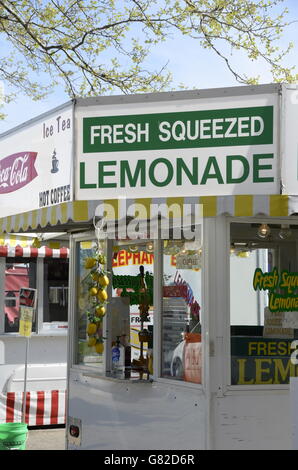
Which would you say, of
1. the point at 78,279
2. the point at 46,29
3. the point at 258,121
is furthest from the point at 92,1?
the point at 258,121

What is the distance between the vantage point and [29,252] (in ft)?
33.2

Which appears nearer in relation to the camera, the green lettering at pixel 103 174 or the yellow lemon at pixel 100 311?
the green lettering at pixel 103 174

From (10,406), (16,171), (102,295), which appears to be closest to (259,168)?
(102,295)

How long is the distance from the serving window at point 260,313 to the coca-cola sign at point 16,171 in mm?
2144

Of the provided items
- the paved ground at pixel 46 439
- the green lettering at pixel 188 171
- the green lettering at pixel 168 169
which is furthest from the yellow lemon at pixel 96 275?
the paved ground at pixel 46 439

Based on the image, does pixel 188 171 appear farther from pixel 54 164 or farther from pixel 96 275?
pixel 54 164

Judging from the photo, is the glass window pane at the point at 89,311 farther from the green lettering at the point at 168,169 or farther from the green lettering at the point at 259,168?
the green lettering at the point at 259,168

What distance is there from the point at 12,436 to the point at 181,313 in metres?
2.79

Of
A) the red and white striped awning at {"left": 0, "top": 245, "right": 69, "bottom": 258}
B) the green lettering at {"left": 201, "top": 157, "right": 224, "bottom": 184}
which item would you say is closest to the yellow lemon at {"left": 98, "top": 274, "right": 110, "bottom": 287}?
the green lettering at {"left": 201, "top": 157, "right": 224, "bottom": 184}

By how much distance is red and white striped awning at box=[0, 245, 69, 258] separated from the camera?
997cm

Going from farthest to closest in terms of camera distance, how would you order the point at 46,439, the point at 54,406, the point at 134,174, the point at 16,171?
the point at 54,406 → the point at 46,439 → the point at 16,171 → the point at 134,174

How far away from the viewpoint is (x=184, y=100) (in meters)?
5.59

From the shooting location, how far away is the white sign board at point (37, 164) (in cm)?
603

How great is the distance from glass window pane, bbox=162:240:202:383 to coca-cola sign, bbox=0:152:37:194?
5.29ft
